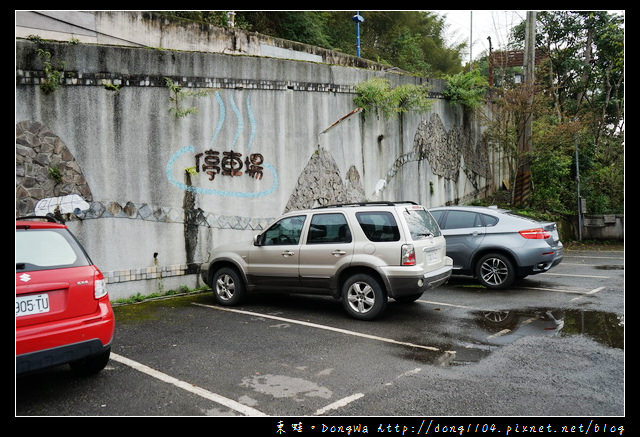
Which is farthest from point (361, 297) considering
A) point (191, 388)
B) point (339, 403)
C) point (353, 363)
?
point (191, 388)

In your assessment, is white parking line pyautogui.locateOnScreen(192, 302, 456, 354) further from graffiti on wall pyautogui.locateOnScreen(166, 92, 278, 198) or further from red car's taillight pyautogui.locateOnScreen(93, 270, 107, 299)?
red car's taillight pyautogui.locateOnScreen(93, 270, 107, 299)

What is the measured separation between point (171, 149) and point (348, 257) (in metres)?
4.20

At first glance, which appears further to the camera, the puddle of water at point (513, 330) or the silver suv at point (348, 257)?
the silver suv at point (348, 257)

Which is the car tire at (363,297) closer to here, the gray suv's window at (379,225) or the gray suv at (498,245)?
the gray suv's window at (379,225)

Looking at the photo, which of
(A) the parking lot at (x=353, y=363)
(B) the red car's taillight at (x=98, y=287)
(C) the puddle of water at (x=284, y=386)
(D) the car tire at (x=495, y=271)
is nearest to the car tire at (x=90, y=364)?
(A) the parking lot at (x=353, y=363)

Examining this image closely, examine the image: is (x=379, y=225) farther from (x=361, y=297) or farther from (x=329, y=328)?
(x=329, y=328)

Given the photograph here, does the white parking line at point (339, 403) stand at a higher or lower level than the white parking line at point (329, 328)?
lower

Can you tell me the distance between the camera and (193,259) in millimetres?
9570

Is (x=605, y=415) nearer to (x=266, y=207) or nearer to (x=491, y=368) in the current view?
(x=491, y=368)

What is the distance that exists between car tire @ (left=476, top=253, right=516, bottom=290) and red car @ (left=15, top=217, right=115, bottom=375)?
6.91 metres

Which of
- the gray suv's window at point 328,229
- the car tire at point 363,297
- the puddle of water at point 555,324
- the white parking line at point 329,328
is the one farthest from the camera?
the gray suv's window at point 328,229

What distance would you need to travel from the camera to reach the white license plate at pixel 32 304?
406 centimetres

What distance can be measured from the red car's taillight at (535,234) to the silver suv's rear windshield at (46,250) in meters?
7.44

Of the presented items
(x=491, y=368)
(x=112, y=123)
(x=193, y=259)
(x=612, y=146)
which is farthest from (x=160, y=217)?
(x=612, y=146)
